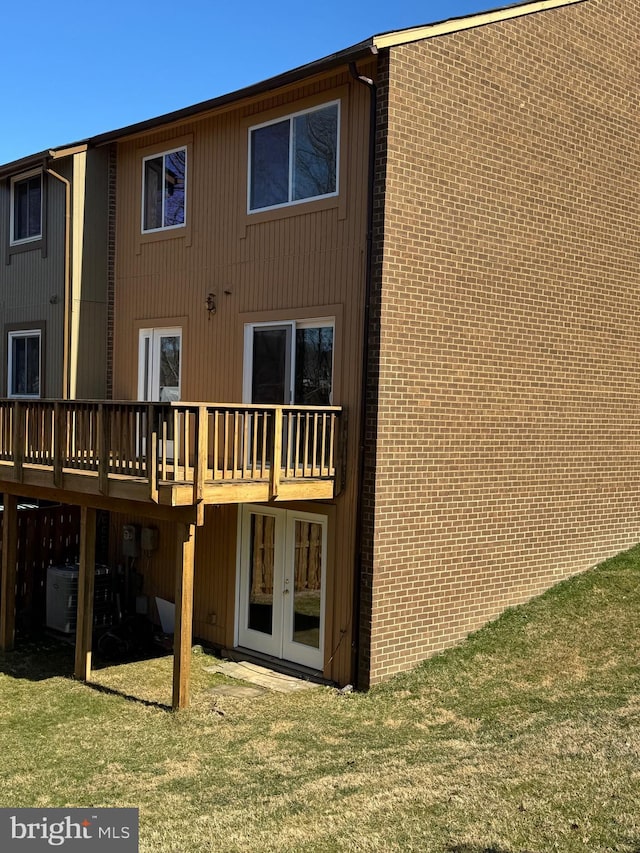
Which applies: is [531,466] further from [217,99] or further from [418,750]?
[217,99]

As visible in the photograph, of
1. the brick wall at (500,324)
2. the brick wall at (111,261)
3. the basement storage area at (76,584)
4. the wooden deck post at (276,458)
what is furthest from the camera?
the brick wall at (111,261)

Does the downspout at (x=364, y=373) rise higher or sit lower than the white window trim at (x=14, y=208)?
lower

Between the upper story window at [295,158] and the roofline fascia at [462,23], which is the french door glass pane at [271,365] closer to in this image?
the upper story window at [295,158]

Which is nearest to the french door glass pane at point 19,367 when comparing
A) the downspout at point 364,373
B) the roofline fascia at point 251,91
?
the roofline fascia at point 251,91

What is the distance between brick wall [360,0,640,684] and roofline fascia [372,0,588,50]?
11 cm

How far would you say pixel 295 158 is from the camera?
418 inches

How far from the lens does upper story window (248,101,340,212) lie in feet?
33.4

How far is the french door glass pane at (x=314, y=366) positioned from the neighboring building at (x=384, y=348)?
0.03 m

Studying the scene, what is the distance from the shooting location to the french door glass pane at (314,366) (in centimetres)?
1026

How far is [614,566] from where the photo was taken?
476 inches

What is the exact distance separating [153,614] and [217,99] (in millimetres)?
7812

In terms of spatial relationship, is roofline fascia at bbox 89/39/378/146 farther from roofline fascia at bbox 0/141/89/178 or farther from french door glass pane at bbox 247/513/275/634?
french door glass pane at bbox 247/513/275/634

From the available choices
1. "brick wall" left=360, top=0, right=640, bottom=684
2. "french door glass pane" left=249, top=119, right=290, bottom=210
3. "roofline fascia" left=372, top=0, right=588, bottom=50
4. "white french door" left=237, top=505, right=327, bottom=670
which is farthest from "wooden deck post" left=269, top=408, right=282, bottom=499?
"roofline fascia" left=372, top=0, right=588, bottom=50

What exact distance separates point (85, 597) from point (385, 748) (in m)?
4.67
